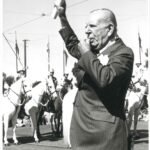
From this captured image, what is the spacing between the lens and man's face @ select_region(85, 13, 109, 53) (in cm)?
237

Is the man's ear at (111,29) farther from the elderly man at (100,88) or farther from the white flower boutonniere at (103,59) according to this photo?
the white flower boutonniere at (103,59)

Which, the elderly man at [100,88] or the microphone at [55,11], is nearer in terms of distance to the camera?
the elderly man at [100,88]

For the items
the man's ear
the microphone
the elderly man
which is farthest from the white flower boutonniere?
the microphone

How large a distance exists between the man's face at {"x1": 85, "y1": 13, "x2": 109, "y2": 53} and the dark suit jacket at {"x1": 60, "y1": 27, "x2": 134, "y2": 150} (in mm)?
56

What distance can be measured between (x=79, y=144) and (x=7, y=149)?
9.66 m

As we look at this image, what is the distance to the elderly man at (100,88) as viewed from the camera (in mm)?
2269

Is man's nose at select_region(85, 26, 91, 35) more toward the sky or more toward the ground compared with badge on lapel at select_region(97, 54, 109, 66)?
more toward the sky

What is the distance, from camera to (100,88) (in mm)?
2217

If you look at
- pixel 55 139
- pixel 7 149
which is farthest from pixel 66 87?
pixel 7 149

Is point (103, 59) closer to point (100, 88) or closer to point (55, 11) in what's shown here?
point (100, 88)

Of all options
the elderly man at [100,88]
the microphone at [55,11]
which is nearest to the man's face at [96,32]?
the elderly man at [100,88]

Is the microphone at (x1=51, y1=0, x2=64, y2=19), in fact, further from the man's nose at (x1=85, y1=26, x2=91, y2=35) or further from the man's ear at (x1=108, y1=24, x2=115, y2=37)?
the man's ear at (x1=108, y1=24, x2=115, y2=37)

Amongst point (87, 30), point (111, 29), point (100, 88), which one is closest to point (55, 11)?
point (87, 30)

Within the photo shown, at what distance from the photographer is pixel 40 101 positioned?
14227 mm
